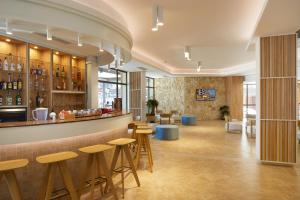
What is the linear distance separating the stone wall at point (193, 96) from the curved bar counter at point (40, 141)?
11.5m

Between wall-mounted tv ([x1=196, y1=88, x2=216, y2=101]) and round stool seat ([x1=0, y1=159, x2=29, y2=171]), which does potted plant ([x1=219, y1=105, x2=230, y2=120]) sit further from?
round stool seat ([x1=0, y1=159, x2=29, y2=171])

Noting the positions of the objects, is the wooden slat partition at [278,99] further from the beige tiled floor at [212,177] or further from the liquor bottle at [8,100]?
the liquor bottle at [8,100]

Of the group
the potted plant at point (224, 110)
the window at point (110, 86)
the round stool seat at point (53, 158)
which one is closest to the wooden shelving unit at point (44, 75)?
the round stool seat at point (53, 158)

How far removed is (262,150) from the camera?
5.04m

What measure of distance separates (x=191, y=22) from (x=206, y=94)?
10361 mm

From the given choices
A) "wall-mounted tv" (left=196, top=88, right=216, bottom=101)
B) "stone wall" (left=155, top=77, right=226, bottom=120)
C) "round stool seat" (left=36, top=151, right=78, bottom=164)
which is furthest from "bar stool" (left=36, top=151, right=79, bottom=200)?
"wall-mounted tv" (left=196, top=88, right=216, bottom=101)

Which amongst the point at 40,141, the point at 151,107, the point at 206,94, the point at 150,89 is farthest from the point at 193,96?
the point at 40,141

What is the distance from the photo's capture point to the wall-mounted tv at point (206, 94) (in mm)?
14672

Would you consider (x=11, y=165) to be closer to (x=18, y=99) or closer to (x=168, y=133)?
(x=18, y=99)

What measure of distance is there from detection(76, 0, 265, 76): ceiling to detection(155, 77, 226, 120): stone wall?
7.13 m

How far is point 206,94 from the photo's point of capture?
14719 millimetres

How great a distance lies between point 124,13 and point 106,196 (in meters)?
3.49

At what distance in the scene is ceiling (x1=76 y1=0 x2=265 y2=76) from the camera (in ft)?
12.9

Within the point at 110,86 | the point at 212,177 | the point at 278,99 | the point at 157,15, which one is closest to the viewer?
the point at 157,15
